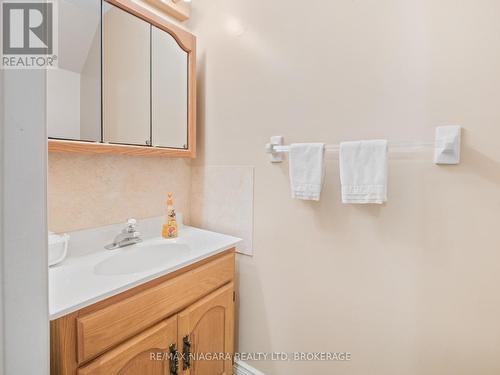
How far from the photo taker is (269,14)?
4.25 feet

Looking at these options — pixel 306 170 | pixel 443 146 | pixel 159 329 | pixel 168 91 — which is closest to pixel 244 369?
pixel 159 329

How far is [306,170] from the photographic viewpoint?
3.73 feet

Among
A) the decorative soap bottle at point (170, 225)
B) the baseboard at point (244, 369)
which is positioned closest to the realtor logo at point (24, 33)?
the decorative soap bottle at point (170, 225)

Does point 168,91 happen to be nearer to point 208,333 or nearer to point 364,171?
point 364,171

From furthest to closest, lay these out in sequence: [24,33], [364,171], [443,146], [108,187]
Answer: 1. [108,187]
2. [364,171]
3. [443,146]
4. [24,33]

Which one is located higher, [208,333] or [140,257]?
[140,257]

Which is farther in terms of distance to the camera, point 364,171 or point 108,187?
point 108,187

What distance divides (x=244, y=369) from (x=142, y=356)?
75 cm

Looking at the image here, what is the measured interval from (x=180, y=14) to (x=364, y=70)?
1173 mm

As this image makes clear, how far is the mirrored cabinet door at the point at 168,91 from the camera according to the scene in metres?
1.39

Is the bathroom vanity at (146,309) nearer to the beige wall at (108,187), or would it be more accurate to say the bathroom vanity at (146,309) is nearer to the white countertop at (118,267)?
the white countertop at (118,267)

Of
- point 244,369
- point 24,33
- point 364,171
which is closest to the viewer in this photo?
point 24,33

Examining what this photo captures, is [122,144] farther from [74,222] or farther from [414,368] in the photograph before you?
[414,368]

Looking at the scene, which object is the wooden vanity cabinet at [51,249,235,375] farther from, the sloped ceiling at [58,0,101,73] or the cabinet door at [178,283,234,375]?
the sloped ceiling at [58,0,101,73]
